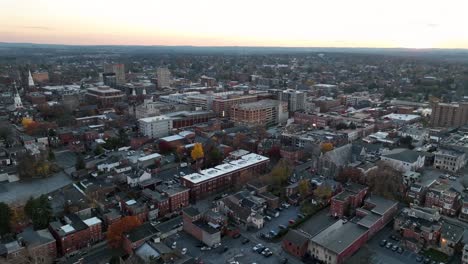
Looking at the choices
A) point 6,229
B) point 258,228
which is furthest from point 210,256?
point 6,229

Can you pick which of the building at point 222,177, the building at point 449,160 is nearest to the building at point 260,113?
the building at point 222,177

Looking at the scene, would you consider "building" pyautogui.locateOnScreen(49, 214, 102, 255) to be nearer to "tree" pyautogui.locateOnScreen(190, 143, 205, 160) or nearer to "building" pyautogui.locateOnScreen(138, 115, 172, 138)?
"tree" pyautogui.locateOnScreen(190, 143, 205, 160)

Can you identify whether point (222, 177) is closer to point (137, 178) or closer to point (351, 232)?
point (137, 178)

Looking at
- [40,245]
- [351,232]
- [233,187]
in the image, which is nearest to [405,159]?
[351,232]

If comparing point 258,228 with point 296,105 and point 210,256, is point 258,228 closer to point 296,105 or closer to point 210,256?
point 210,256

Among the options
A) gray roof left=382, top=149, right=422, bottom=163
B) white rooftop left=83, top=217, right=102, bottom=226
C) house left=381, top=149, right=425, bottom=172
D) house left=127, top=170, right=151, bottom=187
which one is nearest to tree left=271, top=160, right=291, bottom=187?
house left=381, top=149, right=425, bottom=172

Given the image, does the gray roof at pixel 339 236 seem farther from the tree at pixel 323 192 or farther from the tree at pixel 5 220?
the tree at pixel 5 220

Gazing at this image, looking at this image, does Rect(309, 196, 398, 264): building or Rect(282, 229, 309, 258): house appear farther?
Rect(282, 229, 309, 258): house
